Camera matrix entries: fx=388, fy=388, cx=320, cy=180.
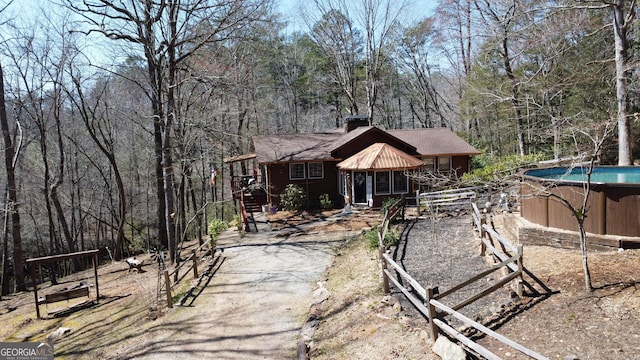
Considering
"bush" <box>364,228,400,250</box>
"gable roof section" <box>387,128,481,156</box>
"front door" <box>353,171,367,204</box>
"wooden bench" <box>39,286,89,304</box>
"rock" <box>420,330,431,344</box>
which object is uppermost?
"gable roof section" <box>387,128,481,156</box>

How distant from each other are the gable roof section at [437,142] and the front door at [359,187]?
5029 mm

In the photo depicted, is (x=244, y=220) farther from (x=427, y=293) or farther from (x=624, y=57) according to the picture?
(x=624, y=57)

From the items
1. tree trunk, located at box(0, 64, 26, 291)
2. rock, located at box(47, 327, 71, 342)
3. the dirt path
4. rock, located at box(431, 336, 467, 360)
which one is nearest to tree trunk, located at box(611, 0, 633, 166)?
the dirt path

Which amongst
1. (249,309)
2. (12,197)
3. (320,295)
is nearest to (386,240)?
(320,295)

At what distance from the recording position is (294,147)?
23734 mm

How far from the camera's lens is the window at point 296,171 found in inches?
885

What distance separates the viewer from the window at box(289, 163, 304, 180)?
22.5m

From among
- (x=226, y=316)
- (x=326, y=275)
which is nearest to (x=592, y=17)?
(x=326, y=275)

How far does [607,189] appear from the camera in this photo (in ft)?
25.0

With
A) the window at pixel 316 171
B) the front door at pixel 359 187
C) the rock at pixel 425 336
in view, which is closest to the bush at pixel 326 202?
the window at pixel 316 171

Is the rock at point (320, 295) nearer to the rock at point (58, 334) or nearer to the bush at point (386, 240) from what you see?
the bush at point (386, 240)

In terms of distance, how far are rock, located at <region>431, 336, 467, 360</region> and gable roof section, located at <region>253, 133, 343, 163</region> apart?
660 inches

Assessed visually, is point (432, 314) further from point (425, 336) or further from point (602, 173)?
point (602, 173)

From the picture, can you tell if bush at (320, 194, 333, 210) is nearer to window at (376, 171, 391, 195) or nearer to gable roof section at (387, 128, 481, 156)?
window at (376, 171, 391, 195)
